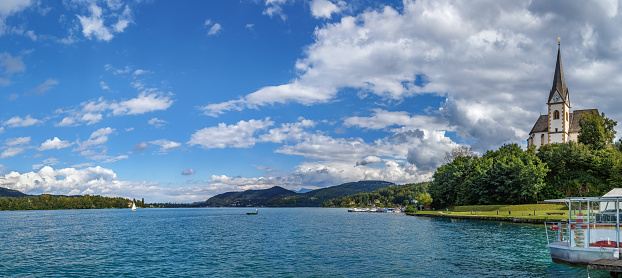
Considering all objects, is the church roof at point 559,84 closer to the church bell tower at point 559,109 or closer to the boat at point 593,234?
the church bell tower at point 559,109

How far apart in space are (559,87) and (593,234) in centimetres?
12020

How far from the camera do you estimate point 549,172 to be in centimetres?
11456

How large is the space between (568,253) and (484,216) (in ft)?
218

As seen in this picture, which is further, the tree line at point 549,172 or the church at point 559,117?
the church at point 559,117

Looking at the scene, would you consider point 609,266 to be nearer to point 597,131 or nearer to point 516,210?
point 516,210

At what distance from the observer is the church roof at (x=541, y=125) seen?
135113mm

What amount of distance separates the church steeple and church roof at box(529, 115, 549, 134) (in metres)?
8.22

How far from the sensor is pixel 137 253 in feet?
142

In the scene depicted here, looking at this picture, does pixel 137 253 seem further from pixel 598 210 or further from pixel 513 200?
pixel 513 200

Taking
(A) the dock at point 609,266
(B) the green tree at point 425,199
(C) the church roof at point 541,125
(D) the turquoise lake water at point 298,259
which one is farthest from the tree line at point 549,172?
(A) the dock at point 609,266

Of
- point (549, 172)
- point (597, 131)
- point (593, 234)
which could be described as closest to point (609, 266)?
point (593, 234)

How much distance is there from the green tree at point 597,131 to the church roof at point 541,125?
415 inches

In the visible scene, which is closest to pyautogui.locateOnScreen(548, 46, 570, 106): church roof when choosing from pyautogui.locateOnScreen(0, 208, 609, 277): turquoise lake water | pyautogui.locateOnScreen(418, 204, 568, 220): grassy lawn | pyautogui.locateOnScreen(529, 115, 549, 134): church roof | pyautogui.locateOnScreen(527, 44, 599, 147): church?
pyautogui.locateOnScreen(527, 44, 599, 147): church

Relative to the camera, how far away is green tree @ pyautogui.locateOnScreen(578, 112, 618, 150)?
11894cm
